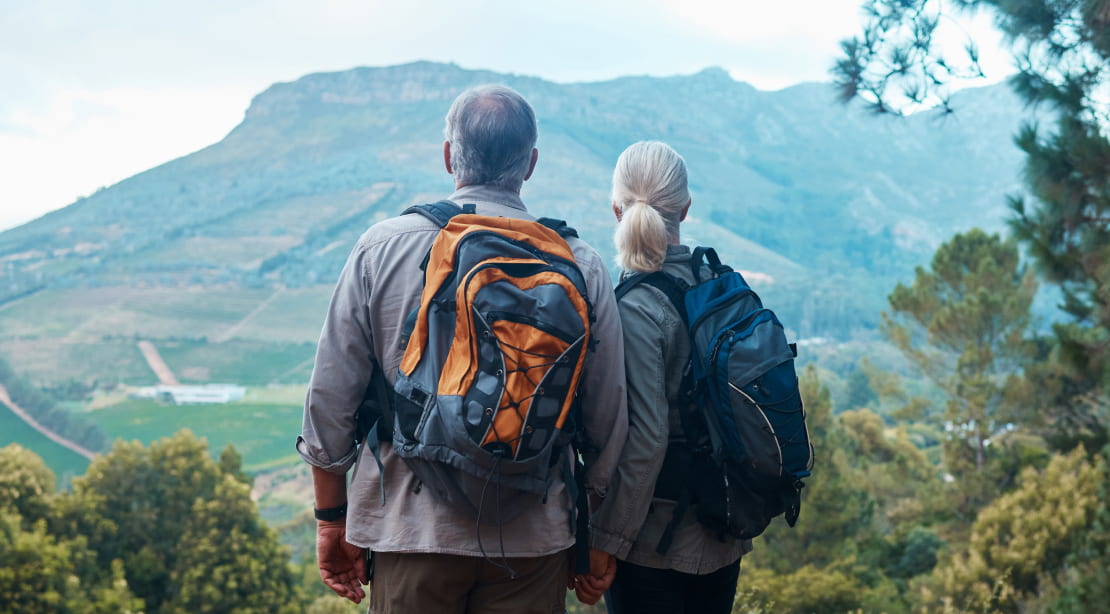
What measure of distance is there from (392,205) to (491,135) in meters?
115

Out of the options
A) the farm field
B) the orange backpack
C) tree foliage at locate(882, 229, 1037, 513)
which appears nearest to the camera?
the orange backpack

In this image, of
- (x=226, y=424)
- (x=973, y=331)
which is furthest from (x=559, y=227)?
Result: (x=226, y=424)

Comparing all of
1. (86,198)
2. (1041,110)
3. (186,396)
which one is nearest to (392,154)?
(86,198)

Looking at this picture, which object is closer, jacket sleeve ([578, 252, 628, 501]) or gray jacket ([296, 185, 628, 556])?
gray jacket ([296, 185, 628, 556])

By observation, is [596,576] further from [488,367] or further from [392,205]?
[392,205]

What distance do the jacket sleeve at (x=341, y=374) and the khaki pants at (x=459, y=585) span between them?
256 millimetres

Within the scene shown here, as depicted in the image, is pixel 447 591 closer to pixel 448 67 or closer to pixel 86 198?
pixel 86 198

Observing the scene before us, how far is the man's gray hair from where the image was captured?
1.80 m

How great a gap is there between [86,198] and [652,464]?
494 feet

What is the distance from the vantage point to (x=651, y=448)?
1.91m

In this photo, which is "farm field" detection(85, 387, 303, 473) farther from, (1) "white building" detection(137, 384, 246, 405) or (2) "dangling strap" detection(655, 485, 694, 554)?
(2) "dangling strap" detection(655, 485, 694, 554)

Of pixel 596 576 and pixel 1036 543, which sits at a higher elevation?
pixel 596 576

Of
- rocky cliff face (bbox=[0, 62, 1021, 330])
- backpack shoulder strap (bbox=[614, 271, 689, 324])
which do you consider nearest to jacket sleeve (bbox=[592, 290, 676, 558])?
backpack shoulder strap (bbox=[614, 271, 689, 324])

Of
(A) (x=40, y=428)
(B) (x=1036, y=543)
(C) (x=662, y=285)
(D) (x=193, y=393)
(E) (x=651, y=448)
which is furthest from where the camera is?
(D) (x=193, y=393)
